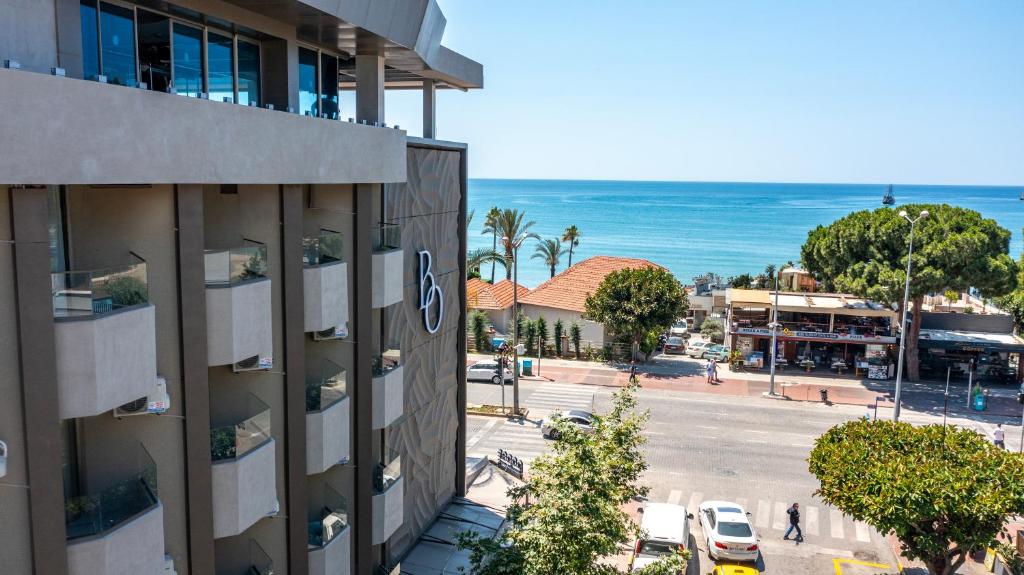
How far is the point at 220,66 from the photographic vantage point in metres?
13.1

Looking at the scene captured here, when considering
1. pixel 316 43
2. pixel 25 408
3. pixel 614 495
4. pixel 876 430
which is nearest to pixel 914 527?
pixel 876 430

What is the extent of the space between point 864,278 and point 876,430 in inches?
906

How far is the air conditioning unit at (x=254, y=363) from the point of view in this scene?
1248 cm

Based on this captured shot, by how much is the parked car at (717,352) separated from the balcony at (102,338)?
41.9m

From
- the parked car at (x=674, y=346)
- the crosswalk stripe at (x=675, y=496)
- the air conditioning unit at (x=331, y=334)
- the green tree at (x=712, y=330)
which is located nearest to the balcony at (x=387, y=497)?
the air conditioning unit at (x=331, y=334)

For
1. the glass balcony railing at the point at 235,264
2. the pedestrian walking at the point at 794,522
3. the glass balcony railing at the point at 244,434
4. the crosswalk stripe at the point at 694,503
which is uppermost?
the glass balcony railing at the point at 235,264

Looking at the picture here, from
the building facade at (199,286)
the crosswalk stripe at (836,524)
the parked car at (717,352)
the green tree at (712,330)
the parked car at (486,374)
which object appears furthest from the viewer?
the green tree at (712,330)

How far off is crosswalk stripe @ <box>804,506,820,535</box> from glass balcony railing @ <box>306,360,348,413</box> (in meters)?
16.9

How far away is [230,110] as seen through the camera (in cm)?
1118

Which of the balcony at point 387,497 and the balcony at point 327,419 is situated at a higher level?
the balcony at point 327,419

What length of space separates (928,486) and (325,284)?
43.9ft

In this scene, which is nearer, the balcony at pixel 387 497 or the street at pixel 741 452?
the balcony at pixel 387 497

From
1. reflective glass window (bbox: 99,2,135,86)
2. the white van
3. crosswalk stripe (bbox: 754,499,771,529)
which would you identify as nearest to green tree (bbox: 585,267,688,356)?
crosswalk stripe (bbox: 754,499,771,529)

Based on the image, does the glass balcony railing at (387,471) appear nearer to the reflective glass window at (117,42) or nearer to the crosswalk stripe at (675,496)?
the reflective glass window at (117,42)
